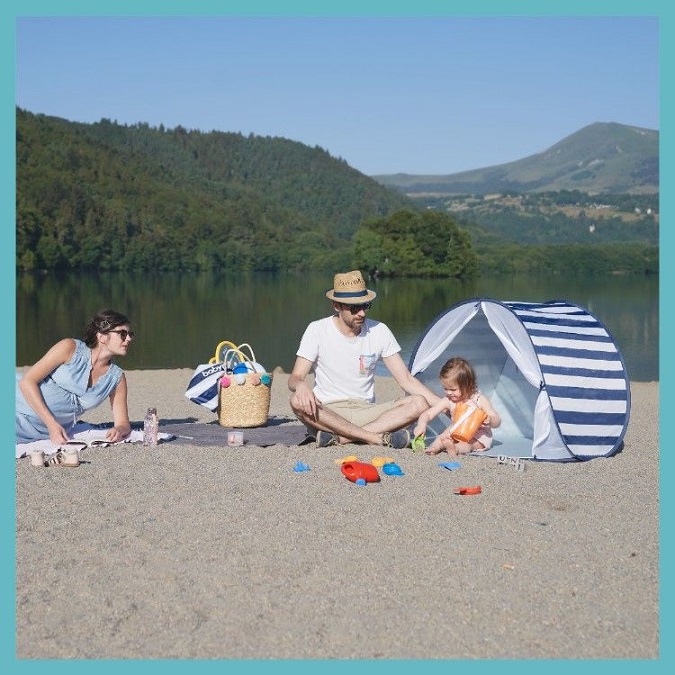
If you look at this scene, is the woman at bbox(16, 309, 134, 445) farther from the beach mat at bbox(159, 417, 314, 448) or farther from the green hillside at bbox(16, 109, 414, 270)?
the green hillside at bbox(16, 109, 414, 270)

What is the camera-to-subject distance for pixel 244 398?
8359 mm

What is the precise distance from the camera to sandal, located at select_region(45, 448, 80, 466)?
677 cm

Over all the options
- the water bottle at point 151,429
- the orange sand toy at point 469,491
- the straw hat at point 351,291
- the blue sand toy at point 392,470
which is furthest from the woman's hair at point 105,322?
the orange sand toy at point 469,491

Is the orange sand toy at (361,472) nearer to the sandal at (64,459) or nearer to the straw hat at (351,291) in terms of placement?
the straw hat at (351,291)

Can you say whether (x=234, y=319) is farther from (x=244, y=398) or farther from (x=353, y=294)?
(x=353, y=294)

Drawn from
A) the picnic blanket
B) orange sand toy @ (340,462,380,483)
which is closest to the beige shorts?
orange sand toy @ (340,462,380,483)

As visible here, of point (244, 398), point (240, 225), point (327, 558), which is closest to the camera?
point (327, 558)

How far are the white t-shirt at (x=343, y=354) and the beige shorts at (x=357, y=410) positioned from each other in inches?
1.5

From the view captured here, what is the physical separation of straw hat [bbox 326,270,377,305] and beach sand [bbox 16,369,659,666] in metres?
0.98

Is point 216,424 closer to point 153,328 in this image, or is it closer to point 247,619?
point 247,619

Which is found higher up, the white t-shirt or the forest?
the forest

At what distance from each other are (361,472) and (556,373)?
174 centimetres

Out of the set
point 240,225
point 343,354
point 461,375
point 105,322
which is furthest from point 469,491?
point 240,225

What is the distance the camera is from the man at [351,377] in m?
7.38
